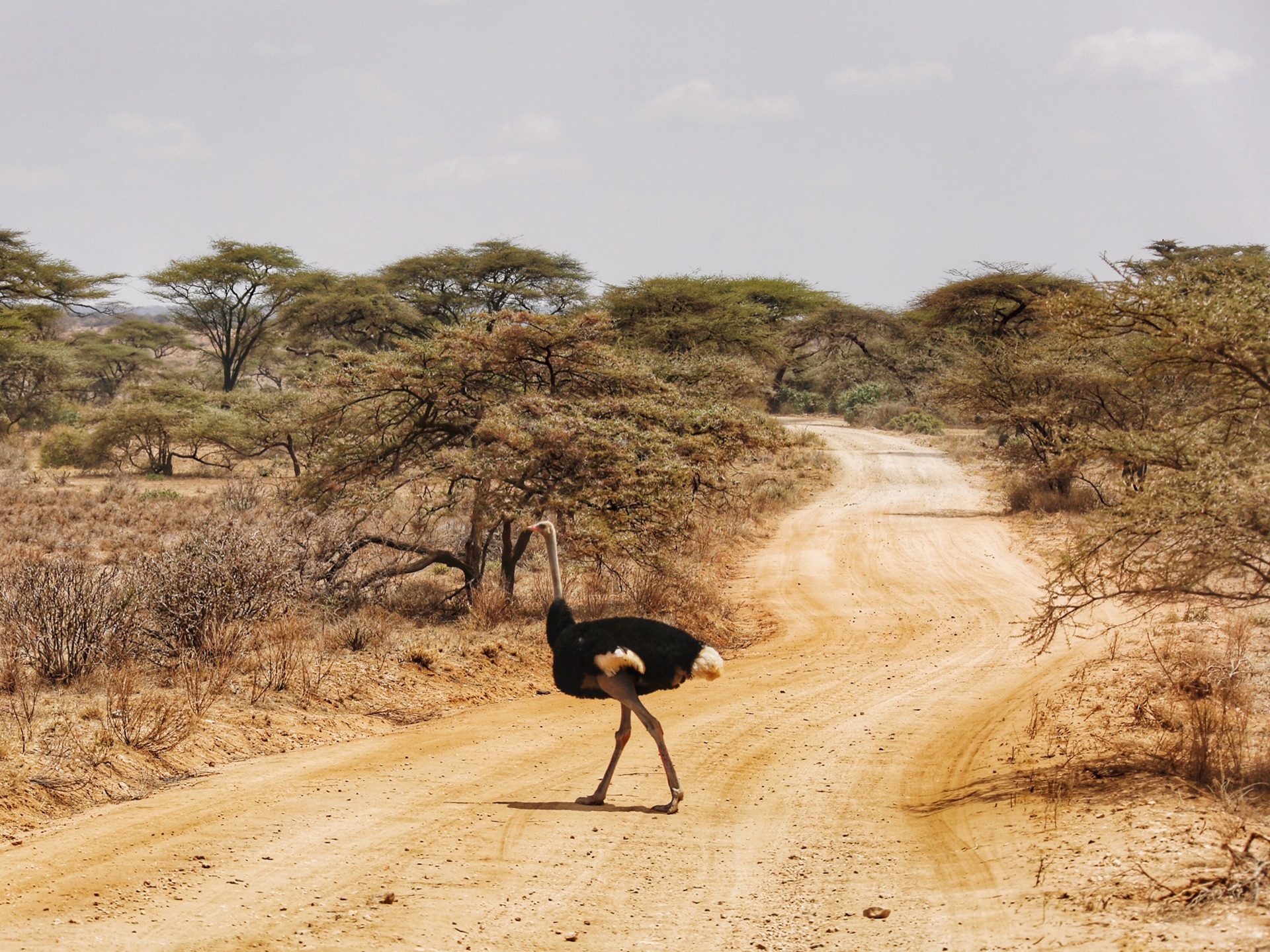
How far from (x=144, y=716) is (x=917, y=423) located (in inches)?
1602

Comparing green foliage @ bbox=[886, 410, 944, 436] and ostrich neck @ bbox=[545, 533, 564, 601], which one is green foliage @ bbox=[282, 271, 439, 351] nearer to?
green foliage @ bbox=[886, 410, 944, 436]

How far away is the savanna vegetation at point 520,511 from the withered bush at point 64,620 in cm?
3

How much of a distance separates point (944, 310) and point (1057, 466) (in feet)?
116

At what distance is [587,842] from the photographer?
593cm

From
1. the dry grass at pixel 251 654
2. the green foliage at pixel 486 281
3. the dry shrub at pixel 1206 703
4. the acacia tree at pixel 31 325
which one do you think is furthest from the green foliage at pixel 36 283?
the dry shrub at pixel 1206 703

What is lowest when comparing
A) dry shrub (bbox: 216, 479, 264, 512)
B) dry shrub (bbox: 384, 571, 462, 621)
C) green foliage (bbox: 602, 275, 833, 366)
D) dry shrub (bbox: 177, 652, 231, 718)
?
dry shrub (bbox: 384, 571, 462, 621)

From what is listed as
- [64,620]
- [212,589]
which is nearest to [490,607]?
[212,589]

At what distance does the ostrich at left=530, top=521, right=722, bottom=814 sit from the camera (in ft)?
20.8

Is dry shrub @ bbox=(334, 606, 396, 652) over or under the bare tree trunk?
under

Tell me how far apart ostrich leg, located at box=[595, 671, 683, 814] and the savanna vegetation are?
3.00m

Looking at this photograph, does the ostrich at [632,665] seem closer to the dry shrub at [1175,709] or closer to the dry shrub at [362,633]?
the dry shrub at [1175,709]

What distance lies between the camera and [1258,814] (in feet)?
18.3

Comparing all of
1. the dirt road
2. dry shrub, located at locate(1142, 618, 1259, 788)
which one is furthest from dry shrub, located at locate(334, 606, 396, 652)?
dry shrub, located at locate(1142, 618, 1259, 788)

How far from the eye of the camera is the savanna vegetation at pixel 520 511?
7215 mm
